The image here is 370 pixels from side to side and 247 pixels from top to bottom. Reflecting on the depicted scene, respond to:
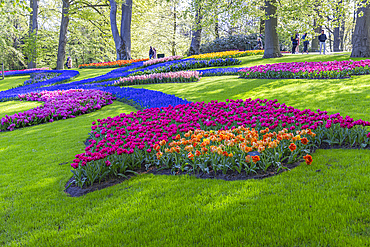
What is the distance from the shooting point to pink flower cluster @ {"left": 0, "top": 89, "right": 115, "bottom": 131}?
8867 mm

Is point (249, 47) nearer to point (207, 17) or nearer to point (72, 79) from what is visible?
point (207, 17)

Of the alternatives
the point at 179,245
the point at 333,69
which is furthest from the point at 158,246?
the point at 333,69

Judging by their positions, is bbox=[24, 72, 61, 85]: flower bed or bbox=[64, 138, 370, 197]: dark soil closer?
bbox=[64, 138, 370, 197]: dark soil

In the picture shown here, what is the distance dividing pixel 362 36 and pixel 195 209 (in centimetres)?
1688

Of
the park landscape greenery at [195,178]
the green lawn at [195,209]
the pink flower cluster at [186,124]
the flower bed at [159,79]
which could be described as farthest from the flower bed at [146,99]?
the green lawn at [195,209]

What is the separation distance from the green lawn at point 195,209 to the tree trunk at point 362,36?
1390 centimetres

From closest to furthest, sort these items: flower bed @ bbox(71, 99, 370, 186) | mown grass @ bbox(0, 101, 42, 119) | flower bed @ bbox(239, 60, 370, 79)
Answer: flower bed @ bbox(71, 99, 370, 186), mown grass @ bbox(0, 101, 42, 119), flower bed @ bbox(239, 60, 370, 79)

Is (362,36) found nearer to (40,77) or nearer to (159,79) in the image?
(159,79)

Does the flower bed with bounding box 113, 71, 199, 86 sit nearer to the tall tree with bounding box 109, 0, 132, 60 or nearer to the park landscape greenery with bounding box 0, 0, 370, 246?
the park landscape greenery with bounding box 0, 0, 370, 246

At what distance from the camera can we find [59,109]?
32.3 feet

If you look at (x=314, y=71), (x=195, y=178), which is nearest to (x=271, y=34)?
(x=314, y=71)

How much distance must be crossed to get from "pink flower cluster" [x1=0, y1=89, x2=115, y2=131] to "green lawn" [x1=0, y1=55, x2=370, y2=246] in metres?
4.13

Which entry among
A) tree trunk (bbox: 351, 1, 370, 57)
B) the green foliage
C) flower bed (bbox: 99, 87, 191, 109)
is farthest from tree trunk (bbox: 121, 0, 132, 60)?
tree trunk (bbox: 351, 1, 370, 57)

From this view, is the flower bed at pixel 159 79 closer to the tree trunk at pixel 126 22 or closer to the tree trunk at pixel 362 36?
the tree trunk at pixel 362 36
